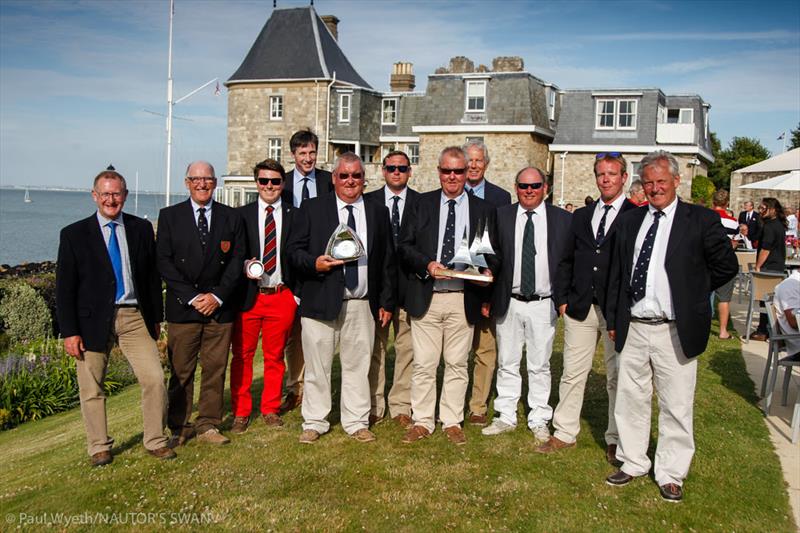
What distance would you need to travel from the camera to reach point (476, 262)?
5664 mm

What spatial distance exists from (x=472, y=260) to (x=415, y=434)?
1703 millimetres

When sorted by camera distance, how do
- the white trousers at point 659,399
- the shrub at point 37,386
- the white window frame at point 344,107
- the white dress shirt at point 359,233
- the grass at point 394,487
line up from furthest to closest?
1. the white window frame at point 344,107
2. the shrub at point 37,386
3. the white dress shirt at point 359,233
4. the white trousers at point 659,399
5. the grass at point 394,487

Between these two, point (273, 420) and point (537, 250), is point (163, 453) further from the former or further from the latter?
point (537, 250)

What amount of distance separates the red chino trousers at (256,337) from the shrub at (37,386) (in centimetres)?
480

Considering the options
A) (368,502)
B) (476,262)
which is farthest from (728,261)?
(368,502)

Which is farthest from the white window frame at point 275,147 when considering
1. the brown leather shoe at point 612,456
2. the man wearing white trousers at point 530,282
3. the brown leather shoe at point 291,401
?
the brown leather shoe at point 612,456

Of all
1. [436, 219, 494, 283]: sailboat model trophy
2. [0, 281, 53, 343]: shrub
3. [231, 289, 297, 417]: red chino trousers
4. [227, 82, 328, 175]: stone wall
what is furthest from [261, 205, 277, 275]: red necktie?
[227, 82, 328, 175]: stone wall

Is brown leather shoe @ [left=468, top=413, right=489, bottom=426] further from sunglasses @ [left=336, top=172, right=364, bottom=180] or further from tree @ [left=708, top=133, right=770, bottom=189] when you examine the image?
tree @ [left=708, top=133, right=770, bottom=189]

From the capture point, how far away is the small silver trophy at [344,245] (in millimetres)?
5590

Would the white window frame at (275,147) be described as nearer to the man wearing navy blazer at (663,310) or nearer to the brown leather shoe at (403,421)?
the brown leather shoe at (403,421)

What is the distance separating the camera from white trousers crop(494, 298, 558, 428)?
6.03 metres

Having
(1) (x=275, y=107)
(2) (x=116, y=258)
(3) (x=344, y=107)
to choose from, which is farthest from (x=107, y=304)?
(1) (x=275, y=107)

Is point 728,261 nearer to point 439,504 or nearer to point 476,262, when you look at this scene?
point 476,262

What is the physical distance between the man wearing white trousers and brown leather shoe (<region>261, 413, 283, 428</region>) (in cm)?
195
